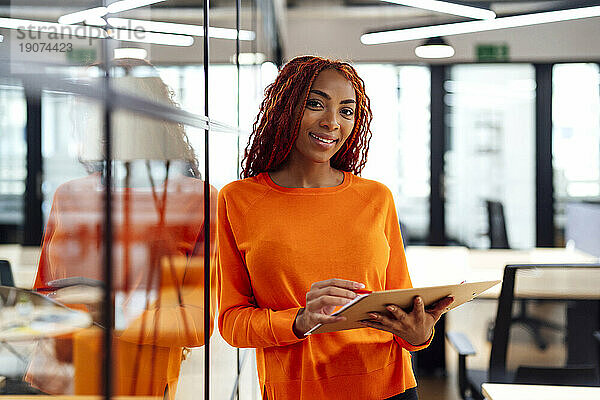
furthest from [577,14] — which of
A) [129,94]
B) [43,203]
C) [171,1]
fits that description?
[43,203]

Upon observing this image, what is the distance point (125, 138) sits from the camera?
744 mm

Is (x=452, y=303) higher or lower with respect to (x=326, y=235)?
lower

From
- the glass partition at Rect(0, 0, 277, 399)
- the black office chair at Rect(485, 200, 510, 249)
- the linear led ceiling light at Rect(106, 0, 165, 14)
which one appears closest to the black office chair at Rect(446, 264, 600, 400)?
the glass partition at Rect(0, 0, 277, 399)

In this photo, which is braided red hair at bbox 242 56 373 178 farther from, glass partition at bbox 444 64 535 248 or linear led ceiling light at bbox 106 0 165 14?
glass partition at bbox 444 64 535 248

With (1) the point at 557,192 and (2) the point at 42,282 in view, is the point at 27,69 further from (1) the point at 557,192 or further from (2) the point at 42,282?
(1) the point at 557,192

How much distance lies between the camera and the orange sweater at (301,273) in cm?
143

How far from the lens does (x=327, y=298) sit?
126cm

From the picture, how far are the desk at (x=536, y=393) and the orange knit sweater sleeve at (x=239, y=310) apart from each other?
729 millimetres

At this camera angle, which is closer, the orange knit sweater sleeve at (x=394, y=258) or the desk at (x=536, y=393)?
the orange knit sweater sleeve at (x=394, y=258)

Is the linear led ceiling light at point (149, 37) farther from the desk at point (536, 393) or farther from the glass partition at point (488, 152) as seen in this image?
the glass partition at point (488, 152)

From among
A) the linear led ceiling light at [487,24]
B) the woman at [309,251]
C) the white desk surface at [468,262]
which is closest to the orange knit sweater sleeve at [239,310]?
the woman at [309,251]

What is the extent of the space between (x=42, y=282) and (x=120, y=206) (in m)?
0.20

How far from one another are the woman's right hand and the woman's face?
0.33m

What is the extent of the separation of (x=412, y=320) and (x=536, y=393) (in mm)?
712
